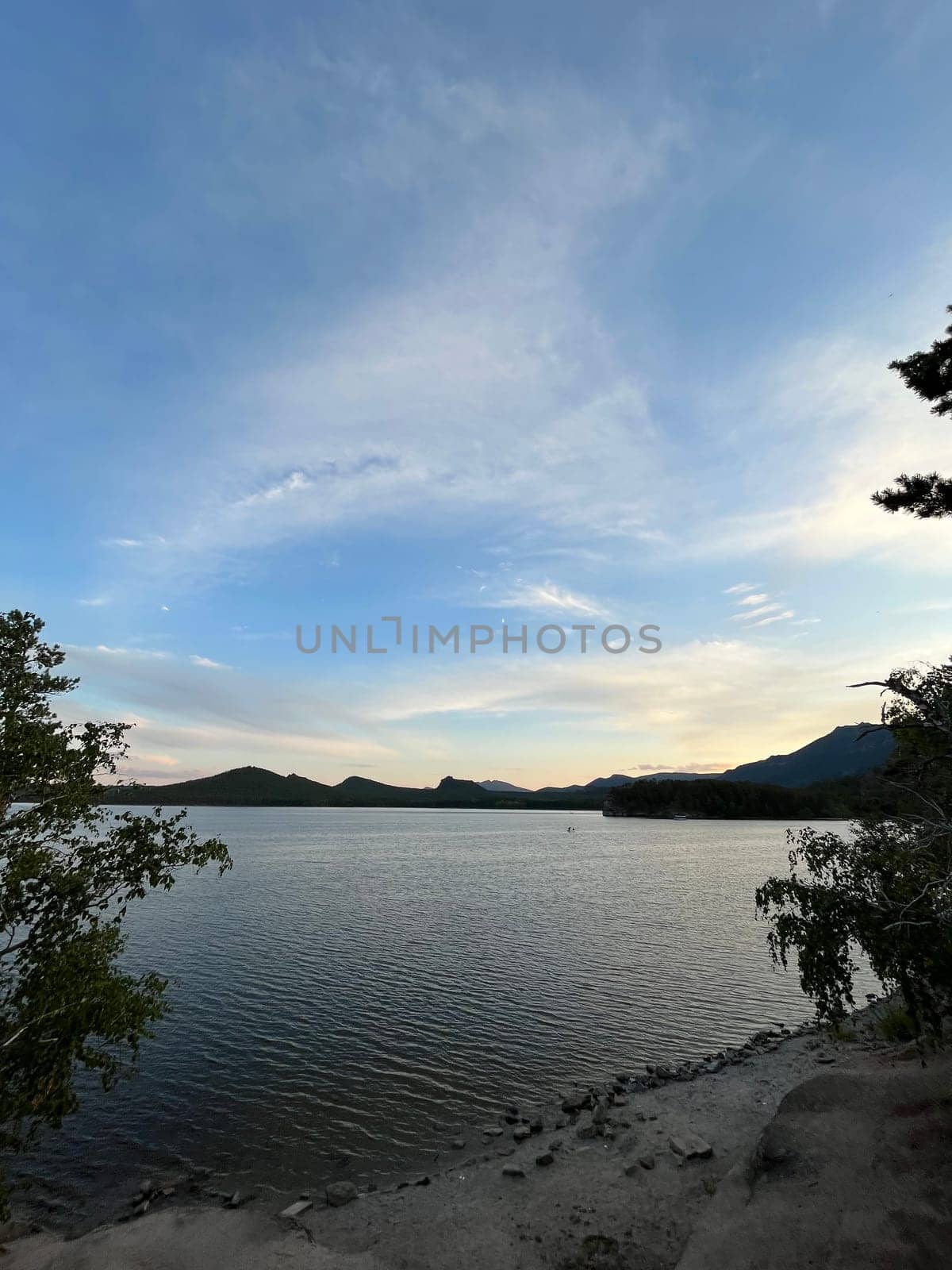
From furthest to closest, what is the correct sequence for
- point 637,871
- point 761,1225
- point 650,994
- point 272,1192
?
point 637,871, point 650,994, point 272,1192, point 761,1225

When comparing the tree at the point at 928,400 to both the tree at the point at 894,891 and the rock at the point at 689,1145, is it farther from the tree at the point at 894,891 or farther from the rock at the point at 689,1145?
the rock at the point at 689,1145

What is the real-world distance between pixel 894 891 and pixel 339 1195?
69.3 feet

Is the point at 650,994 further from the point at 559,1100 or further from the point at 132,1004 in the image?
the point at 132,1004

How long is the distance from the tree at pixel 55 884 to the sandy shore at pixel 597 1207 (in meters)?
6.41

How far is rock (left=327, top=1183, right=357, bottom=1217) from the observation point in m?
21.1

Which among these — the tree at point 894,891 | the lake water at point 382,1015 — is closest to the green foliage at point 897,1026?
the tree at point 894,891

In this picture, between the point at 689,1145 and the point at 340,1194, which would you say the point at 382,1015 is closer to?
the point at 340,1194

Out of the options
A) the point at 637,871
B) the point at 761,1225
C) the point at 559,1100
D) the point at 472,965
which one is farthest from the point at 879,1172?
the point at 637,871

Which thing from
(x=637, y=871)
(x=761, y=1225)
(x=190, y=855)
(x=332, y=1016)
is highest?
(x=190, y=855)

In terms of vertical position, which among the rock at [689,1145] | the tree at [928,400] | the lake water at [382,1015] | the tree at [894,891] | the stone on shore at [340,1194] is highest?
the tree at [928,400]

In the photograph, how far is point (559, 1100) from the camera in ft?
94.3

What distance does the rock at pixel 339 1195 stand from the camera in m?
21.1

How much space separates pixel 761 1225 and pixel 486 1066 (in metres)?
19.0

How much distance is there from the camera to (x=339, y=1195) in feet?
70.5
